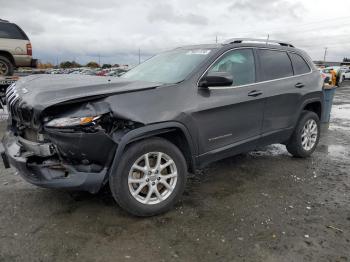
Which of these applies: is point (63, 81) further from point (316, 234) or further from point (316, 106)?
→ point (316, 106)

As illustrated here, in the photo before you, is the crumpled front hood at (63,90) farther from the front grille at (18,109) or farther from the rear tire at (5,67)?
the rear tire at (5,67)

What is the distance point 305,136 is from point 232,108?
6.84 feet

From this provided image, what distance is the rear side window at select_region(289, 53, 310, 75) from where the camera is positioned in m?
5.23

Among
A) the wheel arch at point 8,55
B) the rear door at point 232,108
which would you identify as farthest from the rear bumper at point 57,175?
the wheel arch at point 8,55

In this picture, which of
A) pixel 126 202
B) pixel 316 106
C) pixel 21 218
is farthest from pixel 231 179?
pixel 21 218

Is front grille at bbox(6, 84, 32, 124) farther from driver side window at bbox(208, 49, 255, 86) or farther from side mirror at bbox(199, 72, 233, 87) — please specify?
driver side window at bbox(208, 49, 255, 86)

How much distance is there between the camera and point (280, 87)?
476 cm

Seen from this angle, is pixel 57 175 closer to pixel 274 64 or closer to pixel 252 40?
pixel 252 40

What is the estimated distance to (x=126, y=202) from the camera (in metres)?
3.29

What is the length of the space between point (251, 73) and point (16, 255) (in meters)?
3.34

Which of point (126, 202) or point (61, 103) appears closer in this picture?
point (61, 103)

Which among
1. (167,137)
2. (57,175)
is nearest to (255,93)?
(167,137)

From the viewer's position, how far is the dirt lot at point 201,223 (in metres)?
2.87

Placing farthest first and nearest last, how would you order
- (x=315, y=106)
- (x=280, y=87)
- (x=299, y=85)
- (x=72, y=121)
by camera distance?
1. (x=315, y=106)
2. (x=299, y=85)
3. (x=280, y=87)
4. (x=72, y=121)
